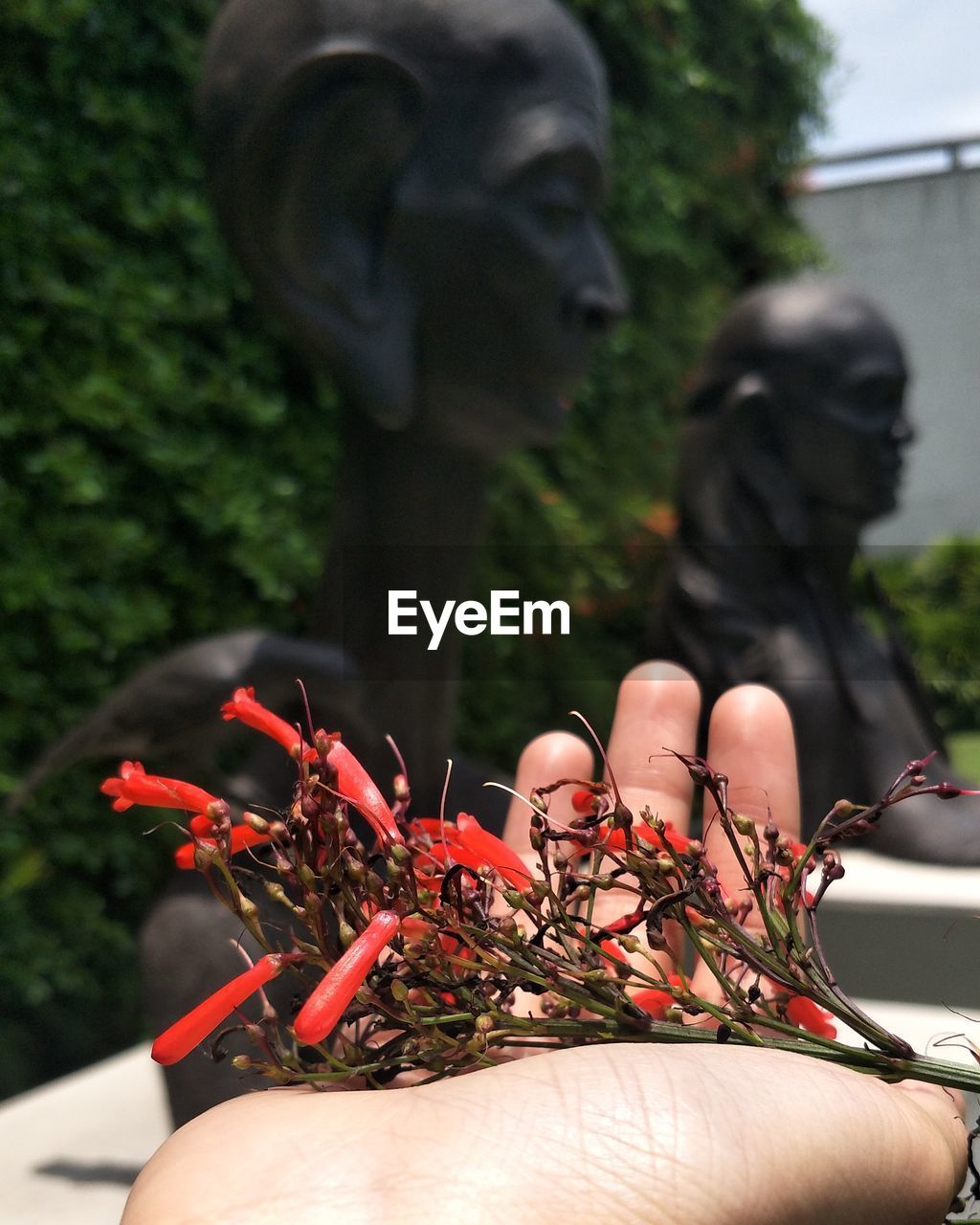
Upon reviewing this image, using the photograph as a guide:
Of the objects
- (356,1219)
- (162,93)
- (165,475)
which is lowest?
(356,1219)

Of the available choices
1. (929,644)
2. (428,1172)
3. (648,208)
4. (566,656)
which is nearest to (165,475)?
(566,656)

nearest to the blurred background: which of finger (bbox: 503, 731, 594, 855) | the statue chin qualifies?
the statue chin

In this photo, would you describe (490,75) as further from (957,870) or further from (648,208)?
(648,208)

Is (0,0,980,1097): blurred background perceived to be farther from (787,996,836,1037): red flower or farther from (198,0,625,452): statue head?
(787,996,836,1037): red flower

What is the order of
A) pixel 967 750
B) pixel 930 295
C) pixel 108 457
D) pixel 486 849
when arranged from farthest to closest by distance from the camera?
1. pixel 967 750
2. pixel 930 295
3. pixel 108 457
4. pixel 486 849

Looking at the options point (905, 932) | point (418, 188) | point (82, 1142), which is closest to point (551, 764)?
point (418, 188)

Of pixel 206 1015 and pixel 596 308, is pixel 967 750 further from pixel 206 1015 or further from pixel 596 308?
pixel 206 1015

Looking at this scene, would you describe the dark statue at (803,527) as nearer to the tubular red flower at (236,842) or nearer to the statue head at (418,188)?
the statue head at (418,188)
